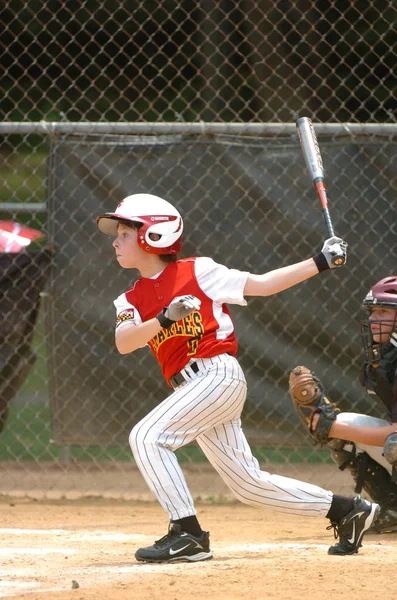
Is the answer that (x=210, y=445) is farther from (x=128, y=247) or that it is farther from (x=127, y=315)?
(x=128, y=247)

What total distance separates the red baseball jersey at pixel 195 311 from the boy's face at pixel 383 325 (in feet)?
2.11

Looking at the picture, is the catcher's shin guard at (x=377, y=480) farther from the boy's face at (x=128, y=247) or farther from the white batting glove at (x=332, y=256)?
the boy's face at (x=128, y=247)

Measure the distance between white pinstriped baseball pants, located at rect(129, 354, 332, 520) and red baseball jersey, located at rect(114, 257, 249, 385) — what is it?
0.20ft

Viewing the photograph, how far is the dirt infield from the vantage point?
3.33 meters

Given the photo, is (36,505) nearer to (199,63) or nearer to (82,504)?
(82,504)

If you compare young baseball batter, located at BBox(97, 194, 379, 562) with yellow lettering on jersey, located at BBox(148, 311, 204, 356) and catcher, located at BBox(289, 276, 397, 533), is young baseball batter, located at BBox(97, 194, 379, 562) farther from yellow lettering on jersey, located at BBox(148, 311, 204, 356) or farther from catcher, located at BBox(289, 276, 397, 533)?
catcher, located at BBox(289, 276, 397, 533)

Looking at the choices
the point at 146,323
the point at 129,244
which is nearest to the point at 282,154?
the point at 129,244

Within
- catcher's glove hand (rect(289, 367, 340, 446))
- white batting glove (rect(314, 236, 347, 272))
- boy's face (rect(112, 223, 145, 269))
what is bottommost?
catcher's glove hand (rect(289, 367, 340, 446))

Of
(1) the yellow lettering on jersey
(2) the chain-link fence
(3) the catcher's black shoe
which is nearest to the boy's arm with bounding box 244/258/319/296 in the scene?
(1) the yellow lettering on jersey

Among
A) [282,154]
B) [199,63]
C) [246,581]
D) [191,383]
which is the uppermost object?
[199,63]

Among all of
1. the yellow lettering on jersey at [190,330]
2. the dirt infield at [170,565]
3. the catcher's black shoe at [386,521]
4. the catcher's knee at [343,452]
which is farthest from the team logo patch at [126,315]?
the catcher's black shoe at [386,521]

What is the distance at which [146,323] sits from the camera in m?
3.73

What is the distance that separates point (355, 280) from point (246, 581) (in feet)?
7.72

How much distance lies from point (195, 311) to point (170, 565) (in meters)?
0.95
